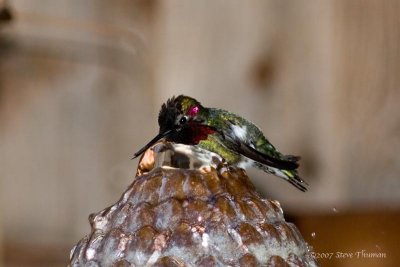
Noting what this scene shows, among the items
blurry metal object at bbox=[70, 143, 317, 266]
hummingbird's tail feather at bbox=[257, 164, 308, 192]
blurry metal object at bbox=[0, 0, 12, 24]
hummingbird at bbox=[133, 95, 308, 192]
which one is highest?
blurry metal object at bbox=[0, 0, 12, 24]

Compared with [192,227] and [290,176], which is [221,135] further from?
[192,227]

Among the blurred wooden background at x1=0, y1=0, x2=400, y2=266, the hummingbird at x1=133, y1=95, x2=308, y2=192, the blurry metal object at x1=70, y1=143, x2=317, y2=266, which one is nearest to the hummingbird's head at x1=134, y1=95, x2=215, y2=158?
the hummingbird at x1=133, y1=95, x2=308, y2=192

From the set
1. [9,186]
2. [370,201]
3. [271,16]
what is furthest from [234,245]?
[9,186]

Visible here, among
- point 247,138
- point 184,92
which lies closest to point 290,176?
point 247,138

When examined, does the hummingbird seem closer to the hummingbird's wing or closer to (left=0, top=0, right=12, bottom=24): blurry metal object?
the hummingbird's wing

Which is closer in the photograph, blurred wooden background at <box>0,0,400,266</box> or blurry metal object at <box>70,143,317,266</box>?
blurry metal object at <box>70,143,317,266</box>

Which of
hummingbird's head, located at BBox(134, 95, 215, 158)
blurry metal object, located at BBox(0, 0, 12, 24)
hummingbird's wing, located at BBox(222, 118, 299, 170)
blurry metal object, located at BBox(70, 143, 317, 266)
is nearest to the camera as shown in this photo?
blurry metal object, located at BBox(70, 143, 317, 266)

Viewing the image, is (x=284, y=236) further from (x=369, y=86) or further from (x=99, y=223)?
(x=369, y=86)
